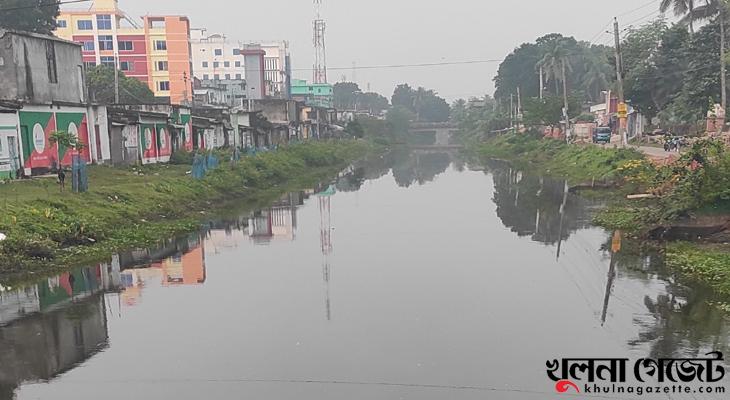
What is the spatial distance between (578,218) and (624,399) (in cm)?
1493

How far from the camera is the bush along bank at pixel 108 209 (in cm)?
1442

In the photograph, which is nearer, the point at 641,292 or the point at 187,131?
the point at 641,292

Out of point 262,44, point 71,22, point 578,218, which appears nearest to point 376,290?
point 578,218

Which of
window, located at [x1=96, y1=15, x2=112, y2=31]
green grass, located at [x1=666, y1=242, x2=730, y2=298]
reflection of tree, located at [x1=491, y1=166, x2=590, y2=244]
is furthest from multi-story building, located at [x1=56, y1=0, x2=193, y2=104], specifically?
green grass, located at [x1=666, y1=242, x2=730, y2=298]

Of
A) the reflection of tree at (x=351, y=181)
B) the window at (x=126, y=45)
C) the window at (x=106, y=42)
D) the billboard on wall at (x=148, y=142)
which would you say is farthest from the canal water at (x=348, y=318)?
the window at (x=126, y=45)

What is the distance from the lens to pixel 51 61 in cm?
2958

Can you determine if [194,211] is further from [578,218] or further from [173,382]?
[173,382]

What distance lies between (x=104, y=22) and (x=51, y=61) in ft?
200

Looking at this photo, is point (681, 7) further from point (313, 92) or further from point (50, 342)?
point (313, 92)

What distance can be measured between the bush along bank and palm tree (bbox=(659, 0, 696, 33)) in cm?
3385

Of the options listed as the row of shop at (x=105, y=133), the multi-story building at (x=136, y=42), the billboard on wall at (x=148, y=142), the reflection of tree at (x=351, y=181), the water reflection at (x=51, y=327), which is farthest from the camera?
the multi-story building at (x=136, y=42)

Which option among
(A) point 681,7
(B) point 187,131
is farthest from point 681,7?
(B) point 187,131

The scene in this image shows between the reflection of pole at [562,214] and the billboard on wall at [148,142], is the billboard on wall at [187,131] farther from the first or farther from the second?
the reflection of pole at [562,214]

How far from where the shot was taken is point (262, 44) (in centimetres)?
11825
